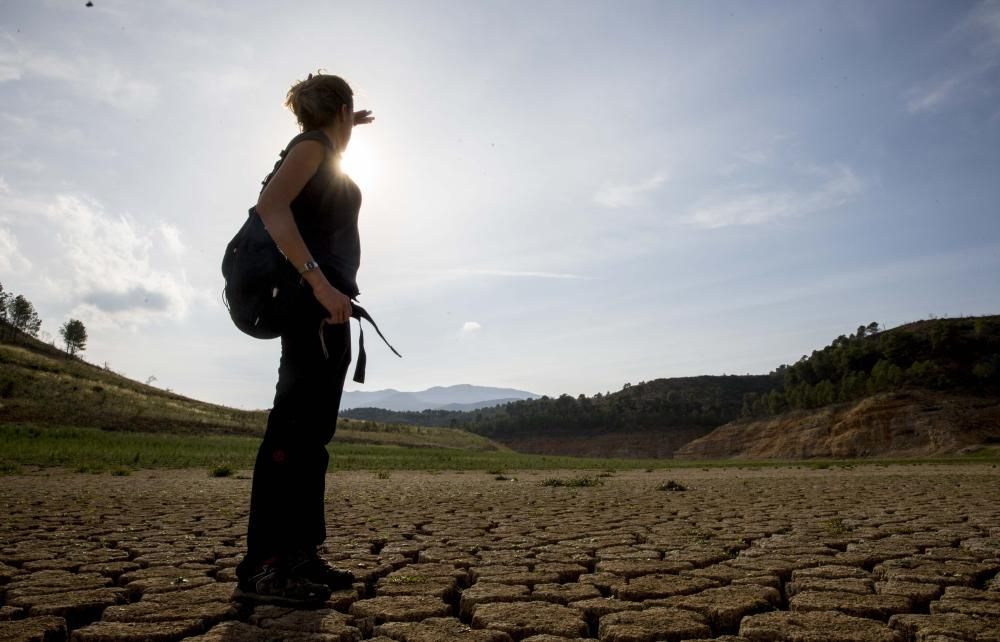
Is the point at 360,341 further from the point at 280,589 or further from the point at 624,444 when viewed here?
the point at 624,444

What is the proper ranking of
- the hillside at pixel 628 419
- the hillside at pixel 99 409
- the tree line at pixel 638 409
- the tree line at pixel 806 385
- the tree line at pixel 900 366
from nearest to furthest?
1. the hillside at pixel 99 409
2. the tree line at pixel 900 366
3. the tree line at pixel 806 385
4. the hillside at pixel 628 419
5. the tree line at pixel 638 409

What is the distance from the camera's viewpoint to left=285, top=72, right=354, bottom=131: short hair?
277 cm

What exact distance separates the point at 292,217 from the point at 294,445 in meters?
0.92

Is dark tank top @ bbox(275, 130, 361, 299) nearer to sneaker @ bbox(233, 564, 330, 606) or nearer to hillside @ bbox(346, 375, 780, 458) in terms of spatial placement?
sneaker @ bbox(233, 564, 330, 606)

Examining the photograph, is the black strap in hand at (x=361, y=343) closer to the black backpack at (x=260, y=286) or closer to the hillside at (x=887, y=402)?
the black backpack at (x=260, y=286)

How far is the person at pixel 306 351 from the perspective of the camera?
246cm

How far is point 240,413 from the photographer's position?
163ft

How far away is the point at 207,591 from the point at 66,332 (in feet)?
324

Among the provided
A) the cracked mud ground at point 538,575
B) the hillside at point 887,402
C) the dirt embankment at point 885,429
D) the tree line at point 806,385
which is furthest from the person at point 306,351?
the tree line at point 806,385

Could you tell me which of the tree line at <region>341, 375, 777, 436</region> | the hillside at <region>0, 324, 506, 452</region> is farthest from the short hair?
the tree line at <region>341, 375, 777, 436</region>

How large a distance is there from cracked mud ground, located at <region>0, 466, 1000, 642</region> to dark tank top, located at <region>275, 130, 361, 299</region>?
1307mm

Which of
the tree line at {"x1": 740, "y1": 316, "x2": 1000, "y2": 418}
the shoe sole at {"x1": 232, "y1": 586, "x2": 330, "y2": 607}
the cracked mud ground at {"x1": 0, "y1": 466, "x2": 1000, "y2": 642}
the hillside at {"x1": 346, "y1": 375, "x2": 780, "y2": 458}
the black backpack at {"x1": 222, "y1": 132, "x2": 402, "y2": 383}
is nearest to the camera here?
the cracked mud ground at {"x1": 0, "y1": 466, "x2": 1000, "y2": 642}

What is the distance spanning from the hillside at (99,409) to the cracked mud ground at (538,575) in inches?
1116

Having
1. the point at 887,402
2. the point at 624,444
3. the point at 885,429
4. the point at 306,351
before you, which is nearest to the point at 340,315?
the point at 306,351
